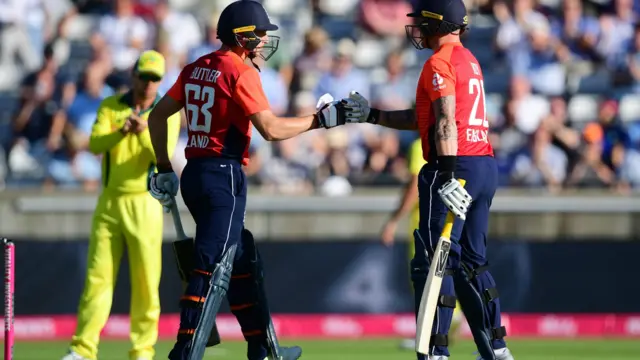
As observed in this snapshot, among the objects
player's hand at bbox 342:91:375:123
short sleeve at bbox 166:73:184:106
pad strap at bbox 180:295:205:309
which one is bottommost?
pad strap at bbox 180:295:205:309

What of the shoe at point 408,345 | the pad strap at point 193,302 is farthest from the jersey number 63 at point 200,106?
the shoe at point 408,345

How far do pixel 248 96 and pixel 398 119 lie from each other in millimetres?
1120

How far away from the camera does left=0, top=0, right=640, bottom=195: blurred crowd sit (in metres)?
13.3

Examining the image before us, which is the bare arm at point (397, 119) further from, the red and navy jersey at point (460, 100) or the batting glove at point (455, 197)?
the batting glove at point (455, 197)

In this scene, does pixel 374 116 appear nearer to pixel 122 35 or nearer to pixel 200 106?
pixel 200 106

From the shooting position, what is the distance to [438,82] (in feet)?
24.4

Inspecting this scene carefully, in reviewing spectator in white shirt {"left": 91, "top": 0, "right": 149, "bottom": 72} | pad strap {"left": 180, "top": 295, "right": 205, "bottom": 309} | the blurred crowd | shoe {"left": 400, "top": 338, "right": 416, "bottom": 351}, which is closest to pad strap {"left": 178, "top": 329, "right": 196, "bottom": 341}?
pad strap {"left": 180, "top": 295, "right": 205, "bottom": 309}

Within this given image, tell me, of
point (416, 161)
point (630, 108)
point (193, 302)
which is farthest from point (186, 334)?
point (630, 108)

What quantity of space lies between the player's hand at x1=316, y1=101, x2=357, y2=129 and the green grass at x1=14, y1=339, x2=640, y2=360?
296cm

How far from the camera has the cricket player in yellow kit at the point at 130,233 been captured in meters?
9.05

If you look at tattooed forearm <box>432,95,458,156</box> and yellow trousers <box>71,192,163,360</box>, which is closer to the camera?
tattooed forearm <box>432,95,458,156</box>

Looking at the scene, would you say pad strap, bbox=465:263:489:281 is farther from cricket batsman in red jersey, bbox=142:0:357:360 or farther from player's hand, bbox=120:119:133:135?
player's hand, bbox=120:119:133:135

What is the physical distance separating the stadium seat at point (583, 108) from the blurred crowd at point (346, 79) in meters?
0.02

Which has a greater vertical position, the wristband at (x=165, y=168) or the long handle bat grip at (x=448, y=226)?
the wristband at (x=165, y=168)
